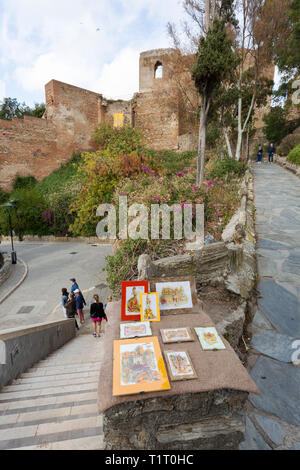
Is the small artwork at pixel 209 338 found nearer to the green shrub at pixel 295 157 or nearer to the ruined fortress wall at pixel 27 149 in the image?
the green shrub at pixel 295 157

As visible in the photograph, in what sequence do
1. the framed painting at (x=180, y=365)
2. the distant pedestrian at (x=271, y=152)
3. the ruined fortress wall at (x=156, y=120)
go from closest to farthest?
the framed painting at (x=180, y=365)
the distant pedestrian at (x=271, y=152)
the ruined fortress wall at (x=156, y=120)

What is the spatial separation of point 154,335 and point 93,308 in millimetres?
3743

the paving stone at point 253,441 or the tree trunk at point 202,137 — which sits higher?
the tree trunk at point 202,137

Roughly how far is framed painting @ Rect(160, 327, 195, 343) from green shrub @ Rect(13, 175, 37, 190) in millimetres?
18079

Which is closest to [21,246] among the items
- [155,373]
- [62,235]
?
[62,235]

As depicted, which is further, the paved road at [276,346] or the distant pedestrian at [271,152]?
the distant pedestrian at [271,152]

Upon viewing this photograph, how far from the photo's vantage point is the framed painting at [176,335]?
2012mm

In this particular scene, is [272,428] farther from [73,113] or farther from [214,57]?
[73,113]

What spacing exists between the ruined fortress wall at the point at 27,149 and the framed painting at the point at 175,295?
59.1 ft

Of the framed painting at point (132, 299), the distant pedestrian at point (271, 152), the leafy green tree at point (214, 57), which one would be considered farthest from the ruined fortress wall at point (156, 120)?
the framed painting at point (132, 299)

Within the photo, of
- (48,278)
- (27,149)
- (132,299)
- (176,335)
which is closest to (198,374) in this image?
(176,335)

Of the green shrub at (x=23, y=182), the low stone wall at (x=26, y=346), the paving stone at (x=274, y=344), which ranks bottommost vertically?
the low stone wall at (x=26, y=346)

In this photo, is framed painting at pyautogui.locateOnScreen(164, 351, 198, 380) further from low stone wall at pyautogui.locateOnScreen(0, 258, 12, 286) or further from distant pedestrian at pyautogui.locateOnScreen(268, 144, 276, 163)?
distant pedestrian at pyautogui.locateOnScreen(268, 144, 276, 163)

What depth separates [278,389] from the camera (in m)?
2.22
